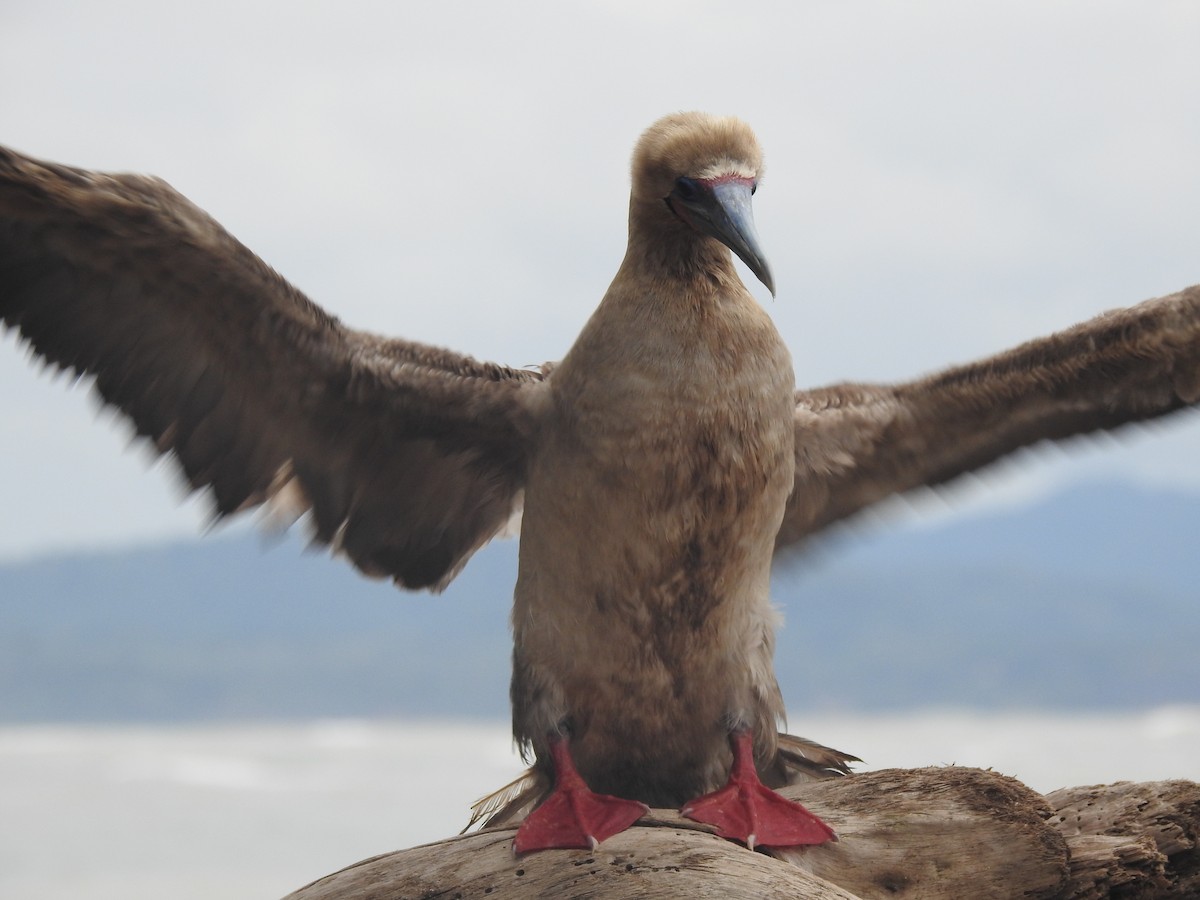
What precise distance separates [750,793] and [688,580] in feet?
2.95

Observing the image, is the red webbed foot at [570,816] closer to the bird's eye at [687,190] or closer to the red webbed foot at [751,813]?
the red webbed foot at [751,813]

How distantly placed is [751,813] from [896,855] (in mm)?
627

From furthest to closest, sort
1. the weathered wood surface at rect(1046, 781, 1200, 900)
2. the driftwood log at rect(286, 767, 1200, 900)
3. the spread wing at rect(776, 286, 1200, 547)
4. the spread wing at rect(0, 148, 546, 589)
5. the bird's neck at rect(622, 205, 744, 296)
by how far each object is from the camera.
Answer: the spread wing at rect(776, 286, 1200, 547), the weathered wood surface at rect(1046, 781, 1200, 900), the bird's neck at rect(622, 205, 744, 296), the spread wing at rect(0, 148, 546, 589), the driftwood log at rect(286, 767, 1200, 900)

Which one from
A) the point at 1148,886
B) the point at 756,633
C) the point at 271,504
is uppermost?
the point at 271,504

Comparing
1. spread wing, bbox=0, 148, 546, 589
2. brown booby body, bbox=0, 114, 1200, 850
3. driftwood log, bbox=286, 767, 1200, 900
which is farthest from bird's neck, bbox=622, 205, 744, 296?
driftwood log, bbox=286, 767, 1200, 900

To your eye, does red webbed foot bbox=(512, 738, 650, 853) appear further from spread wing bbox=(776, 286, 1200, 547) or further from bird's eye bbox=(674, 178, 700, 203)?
bird's eye bbox=(674, 178, 700, 203)

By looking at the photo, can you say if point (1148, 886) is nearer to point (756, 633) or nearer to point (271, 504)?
point (756, 633)

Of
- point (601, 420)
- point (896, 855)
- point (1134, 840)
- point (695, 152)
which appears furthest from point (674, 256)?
point (1134, 840)

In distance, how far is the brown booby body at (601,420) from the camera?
502cm

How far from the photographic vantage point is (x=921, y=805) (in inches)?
218

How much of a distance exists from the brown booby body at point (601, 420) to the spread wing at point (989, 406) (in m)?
0.01

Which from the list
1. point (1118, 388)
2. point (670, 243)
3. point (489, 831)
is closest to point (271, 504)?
point (489, 831)

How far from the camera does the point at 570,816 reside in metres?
5.19

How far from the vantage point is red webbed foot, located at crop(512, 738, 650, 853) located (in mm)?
5074
